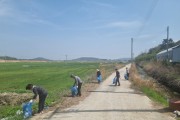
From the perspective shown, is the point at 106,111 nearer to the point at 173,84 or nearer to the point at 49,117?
the point at 49,117

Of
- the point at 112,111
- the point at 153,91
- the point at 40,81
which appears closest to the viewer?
the point at 112,111

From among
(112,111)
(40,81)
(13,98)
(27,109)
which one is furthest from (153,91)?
(40,81)

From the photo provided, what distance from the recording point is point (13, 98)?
930 inches

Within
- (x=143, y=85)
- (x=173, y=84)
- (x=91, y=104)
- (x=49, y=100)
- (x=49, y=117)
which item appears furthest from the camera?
(x=173, y=84)

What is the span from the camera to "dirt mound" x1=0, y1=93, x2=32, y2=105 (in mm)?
22953

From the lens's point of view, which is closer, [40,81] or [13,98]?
[13,98]

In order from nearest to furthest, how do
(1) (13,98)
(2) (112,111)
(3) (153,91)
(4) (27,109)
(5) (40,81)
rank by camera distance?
(4) (27,109) < (2) (112,111) < (1) (13,98) < (3) (153,91) < (5) (40,81)

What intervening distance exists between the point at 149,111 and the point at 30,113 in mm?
5858

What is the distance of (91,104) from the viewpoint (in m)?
18.7

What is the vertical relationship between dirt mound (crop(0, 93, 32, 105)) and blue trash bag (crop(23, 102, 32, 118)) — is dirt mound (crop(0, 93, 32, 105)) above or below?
below

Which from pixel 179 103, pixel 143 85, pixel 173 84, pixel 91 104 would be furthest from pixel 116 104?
pixel 173 84

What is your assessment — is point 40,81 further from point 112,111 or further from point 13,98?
point 112,111

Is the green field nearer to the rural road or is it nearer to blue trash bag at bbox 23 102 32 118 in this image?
blue trash bag at bbox 23 102 32 118

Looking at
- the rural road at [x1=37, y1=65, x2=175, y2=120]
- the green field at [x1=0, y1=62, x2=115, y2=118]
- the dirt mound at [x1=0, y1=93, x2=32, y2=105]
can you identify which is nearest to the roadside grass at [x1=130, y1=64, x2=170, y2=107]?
the rural road at [x1=37, y1=65, x2=175, y2=120]
